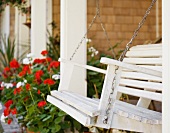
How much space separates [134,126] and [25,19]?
536 cm

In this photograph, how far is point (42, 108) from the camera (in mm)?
3016

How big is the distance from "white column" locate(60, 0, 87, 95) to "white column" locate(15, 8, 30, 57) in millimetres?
3929

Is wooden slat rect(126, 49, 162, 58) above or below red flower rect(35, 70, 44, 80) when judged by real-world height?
above

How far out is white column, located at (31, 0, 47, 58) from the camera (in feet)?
14.6

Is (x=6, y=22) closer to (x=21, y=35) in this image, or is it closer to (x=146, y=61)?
(x=21, y=35)

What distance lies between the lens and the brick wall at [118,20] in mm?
6359

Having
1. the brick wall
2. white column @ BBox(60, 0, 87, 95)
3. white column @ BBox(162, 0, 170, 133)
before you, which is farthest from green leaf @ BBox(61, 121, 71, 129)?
the brick wall

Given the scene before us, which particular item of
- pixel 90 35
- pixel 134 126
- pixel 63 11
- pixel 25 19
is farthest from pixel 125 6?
pixel 134 126

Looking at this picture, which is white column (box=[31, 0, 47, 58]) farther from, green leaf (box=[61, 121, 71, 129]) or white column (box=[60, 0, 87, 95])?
green leaf (box=[61, 121, 71, 129])

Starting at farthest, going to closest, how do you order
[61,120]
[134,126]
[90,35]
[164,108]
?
[90,35]
[61,120]
[134,126]
[164,108]

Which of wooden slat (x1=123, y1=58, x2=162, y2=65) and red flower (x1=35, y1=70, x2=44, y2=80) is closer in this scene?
wooden slat (x1=123, y1=58, x2=162, y2=65)

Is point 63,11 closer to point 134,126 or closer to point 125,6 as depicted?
point 134,126

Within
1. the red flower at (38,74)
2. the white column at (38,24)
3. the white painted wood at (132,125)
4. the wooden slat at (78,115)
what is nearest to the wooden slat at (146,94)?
the white painted wood at (132,125)

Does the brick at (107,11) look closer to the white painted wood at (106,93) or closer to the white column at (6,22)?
the white column at (6,22)
